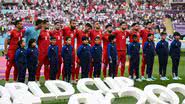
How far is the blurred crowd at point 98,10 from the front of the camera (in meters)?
34.4

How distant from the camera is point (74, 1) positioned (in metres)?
38.4

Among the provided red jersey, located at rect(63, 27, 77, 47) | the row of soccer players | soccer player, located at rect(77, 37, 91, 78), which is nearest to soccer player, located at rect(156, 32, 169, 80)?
the row of soccer players

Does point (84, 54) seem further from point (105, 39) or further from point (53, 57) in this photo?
point (105, 39)

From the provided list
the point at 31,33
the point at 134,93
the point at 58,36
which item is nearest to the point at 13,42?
the point at 31,33

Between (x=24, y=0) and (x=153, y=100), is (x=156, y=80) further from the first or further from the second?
(x=24, y=0)

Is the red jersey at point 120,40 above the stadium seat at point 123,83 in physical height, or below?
above

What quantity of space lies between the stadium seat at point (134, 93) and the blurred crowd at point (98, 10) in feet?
78.2

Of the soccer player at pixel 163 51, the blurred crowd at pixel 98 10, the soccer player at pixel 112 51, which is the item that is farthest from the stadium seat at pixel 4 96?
the blurred crowd at pixel 98 10

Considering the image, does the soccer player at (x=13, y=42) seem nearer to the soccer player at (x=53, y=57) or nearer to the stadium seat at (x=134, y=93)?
the soccer player at (x=53, y=57)

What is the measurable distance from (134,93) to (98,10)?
92.8 ft

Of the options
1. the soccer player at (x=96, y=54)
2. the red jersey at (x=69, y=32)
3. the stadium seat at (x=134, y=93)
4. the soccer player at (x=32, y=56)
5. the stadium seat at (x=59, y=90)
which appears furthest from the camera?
the red jersey at (x=69, y=32)

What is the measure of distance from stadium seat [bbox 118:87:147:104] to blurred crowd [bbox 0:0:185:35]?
23843 mm

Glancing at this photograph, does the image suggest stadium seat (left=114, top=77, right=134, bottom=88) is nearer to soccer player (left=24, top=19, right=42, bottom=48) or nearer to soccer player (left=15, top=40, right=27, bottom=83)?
soccer player (left=15, top=40, right=27, bottom=83)

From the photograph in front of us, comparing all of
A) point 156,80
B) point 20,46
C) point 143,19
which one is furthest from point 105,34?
point 143,19
